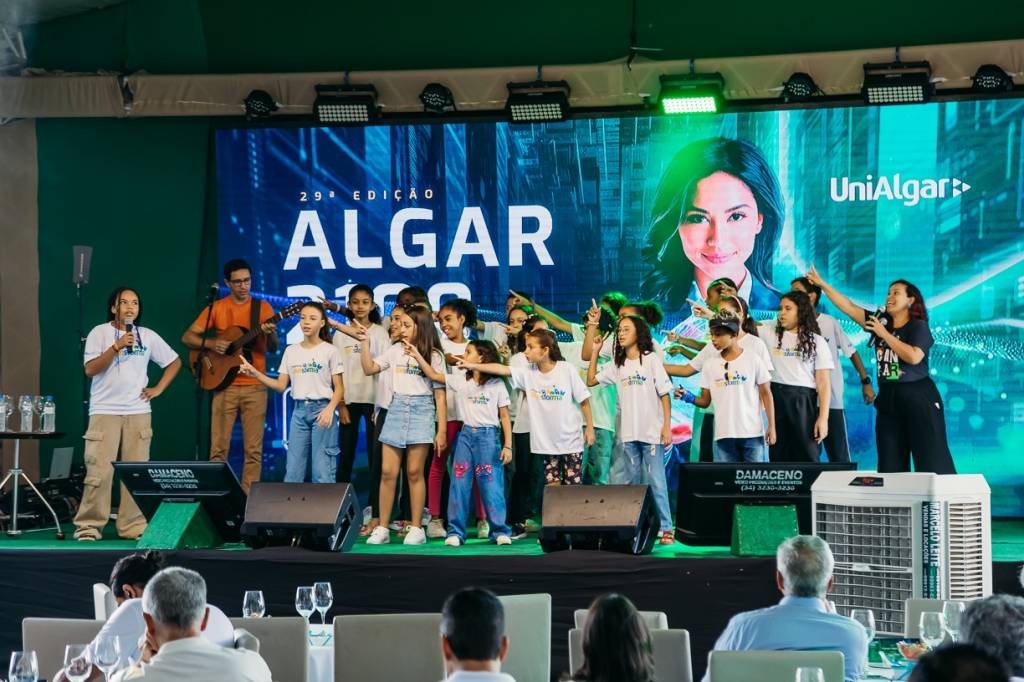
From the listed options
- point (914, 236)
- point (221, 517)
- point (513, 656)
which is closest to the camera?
point (513, 656)

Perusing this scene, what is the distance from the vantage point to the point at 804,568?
4.78 m

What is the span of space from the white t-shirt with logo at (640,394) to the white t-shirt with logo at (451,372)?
1.13 m

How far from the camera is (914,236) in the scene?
1085cm

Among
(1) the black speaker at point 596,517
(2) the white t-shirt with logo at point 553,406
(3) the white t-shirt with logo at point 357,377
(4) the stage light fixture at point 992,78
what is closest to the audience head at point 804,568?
(1) the black speaker at point 596,517

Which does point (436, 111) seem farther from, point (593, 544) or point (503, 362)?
point (593, 544)

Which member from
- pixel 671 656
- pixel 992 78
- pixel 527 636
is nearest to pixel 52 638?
pixel 527 636

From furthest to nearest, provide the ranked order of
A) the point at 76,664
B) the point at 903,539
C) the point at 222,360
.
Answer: the point at 222,360, the point at 903,539, the point at 76,664

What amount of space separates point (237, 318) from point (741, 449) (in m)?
4.18

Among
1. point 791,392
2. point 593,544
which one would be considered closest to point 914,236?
point 791,392

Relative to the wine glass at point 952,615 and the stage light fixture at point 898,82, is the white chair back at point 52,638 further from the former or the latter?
the stage light fixture at point 898,82

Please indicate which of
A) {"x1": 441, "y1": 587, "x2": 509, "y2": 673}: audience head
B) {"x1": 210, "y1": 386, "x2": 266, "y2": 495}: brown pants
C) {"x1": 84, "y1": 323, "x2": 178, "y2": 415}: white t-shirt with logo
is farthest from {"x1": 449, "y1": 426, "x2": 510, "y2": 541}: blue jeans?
{"x1": 441, "y1": 587, "x2": 509, "y2": 673}: audience head

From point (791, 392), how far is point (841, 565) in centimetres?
268

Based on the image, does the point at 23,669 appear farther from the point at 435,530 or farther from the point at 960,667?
the point at 435,530

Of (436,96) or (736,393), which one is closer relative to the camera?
(736,393)
